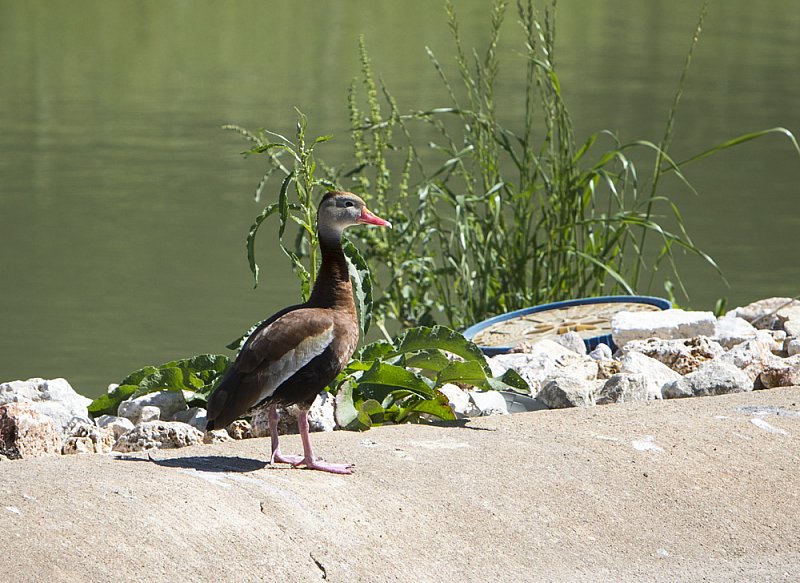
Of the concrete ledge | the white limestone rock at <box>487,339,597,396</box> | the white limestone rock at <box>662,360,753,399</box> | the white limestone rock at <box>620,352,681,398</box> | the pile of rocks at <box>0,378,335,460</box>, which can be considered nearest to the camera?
the concrete ledge

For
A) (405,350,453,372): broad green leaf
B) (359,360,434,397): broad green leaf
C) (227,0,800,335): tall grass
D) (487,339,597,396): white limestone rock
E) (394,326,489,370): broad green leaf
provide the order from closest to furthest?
1. (359,360,434,397): broad green leaf
2. (394,326,489,370): broad green leaf
3. (405,350,453,372): broad green leaf
4. (487,339,597,396): white limestone rock
5. (227,0,800,335): tall grass

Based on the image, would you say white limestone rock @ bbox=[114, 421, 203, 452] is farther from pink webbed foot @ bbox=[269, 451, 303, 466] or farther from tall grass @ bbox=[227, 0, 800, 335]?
tall grass @ bbox=[227, 0, 800, 335]

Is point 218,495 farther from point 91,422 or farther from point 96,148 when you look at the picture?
point 96,148

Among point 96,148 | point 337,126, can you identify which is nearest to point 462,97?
point 337,126

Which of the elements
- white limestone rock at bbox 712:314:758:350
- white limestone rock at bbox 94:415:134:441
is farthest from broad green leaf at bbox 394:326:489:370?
white limestone rock at bbox 712:314:758:350

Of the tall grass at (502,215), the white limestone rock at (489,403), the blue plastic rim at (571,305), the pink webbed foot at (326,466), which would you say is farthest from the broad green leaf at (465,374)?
the tall grass at (502,215)

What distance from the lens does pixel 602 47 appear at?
70.5ft

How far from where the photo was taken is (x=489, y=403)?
159 inches

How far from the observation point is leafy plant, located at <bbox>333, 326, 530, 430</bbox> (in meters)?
3.75

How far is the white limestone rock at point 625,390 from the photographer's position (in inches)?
159

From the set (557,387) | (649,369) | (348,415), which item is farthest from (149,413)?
(649,369)

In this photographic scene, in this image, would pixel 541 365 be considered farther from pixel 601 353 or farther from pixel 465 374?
pixel 465 374

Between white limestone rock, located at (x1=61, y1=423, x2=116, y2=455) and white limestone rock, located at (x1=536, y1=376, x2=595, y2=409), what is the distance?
55.1 inches

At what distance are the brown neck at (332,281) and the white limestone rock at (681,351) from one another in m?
1.46
